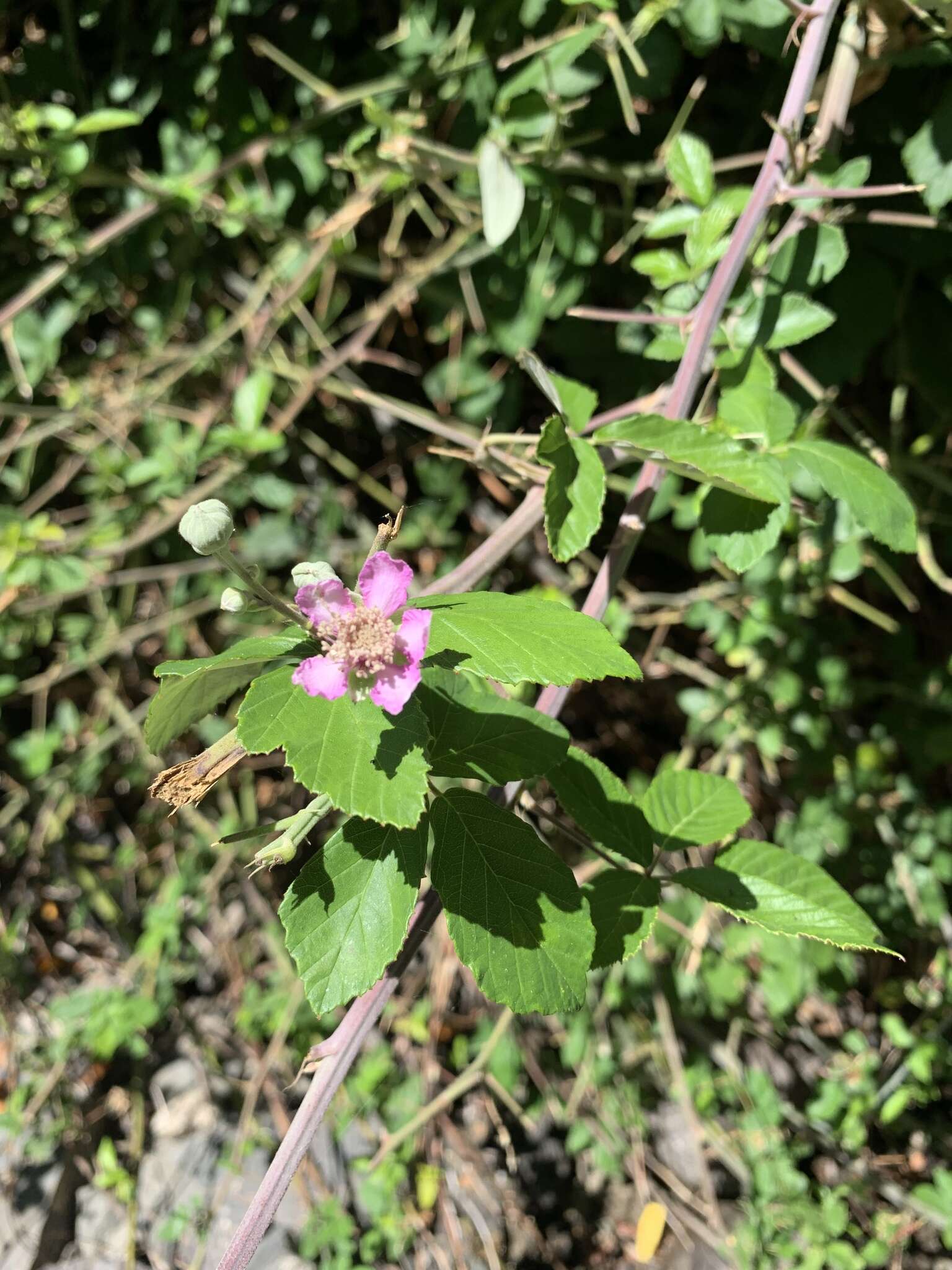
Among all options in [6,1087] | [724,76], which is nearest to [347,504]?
[724,76]

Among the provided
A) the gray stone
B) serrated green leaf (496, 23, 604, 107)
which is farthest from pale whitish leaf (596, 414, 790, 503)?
the gray stone

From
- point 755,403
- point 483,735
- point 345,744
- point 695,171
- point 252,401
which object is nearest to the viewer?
point 345,744

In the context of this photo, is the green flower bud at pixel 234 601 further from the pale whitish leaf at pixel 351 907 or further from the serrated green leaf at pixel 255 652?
the pale whitish leaf at pixel 351 907

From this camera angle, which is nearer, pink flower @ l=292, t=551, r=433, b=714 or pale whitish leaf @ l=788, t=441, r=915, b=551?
pink flower @ l=292, t=551, r=433, b=714

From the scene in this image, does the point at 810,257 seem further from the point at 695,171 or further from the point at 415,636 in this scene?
the point at 415,636

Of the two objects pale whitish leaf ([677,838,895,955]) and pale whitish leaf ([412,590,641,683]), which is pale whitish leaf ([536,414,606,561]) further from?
pale whitish leaf ([677,838,895,955])

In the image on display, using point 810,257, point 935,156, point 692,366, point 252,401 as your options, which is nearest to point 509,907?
point 692,366
